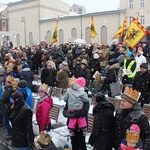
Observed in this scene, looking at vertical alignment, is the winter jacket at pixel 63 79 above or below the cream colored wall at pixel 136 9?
below

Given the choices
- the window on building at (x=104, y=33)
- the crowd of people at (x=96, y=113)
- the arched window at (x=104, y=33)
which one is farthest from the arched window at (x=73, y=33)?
the crowd of people at (x=96, y=113)

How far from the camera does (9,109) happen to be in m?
6.73

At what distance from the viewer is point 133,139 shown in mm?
3375

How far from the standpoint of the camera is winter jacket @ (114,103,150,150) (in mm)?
3672

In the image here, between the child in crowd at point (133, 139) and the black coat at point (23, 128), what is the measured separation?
2.28 meters

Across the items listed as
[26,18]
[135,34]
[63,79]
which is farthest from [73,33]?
[63,79]

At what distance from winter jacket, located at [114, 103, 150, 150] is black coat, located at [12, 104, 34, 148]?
191 cm

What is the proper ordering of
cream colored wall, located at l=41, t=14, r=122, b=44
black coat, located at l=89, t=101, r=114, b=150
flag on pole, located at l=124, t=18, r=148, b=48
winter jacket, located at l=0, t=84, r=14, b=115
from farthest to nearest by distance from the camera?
1. cream colored wall, located at l=41, t=14, r=122, b=44
2. flag on pole, located at l=124, t=18, r=148, b=48
3. winter jacket, located at l=0, t=84, r=14, b=115
4. black coat, located at l=89, t=101, r=114, b=150

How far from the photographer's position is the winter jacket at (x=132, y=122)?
145 inches

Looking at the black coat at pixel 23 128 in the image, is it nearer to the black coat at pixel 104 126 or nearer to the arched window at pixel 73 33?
the black coat at pixel 104 126

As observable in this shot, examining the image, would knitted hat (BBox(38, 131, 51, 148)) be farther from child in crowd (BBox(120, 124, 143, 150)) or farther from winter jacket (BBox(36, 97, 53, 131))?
winter jacket (BBox(36, 97, 53, 131))

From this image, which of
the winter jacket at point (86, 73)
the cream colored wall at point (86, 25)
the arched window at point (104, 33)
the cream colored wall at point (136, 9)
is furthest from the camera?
the arched window at point (104, 33)

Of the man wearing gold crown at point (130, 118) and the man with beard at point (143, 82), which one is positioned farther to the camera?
the man with beard at point (143, 82)

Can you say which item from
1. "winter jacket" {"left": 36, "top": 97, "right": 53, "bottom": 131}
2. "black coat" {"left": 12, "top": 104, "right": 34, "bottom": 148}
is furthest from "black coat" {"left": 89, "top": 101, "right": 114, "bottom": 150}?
"winter jacket" {"left": 36, "top": 97, "right": 53, "bottom": 131}
